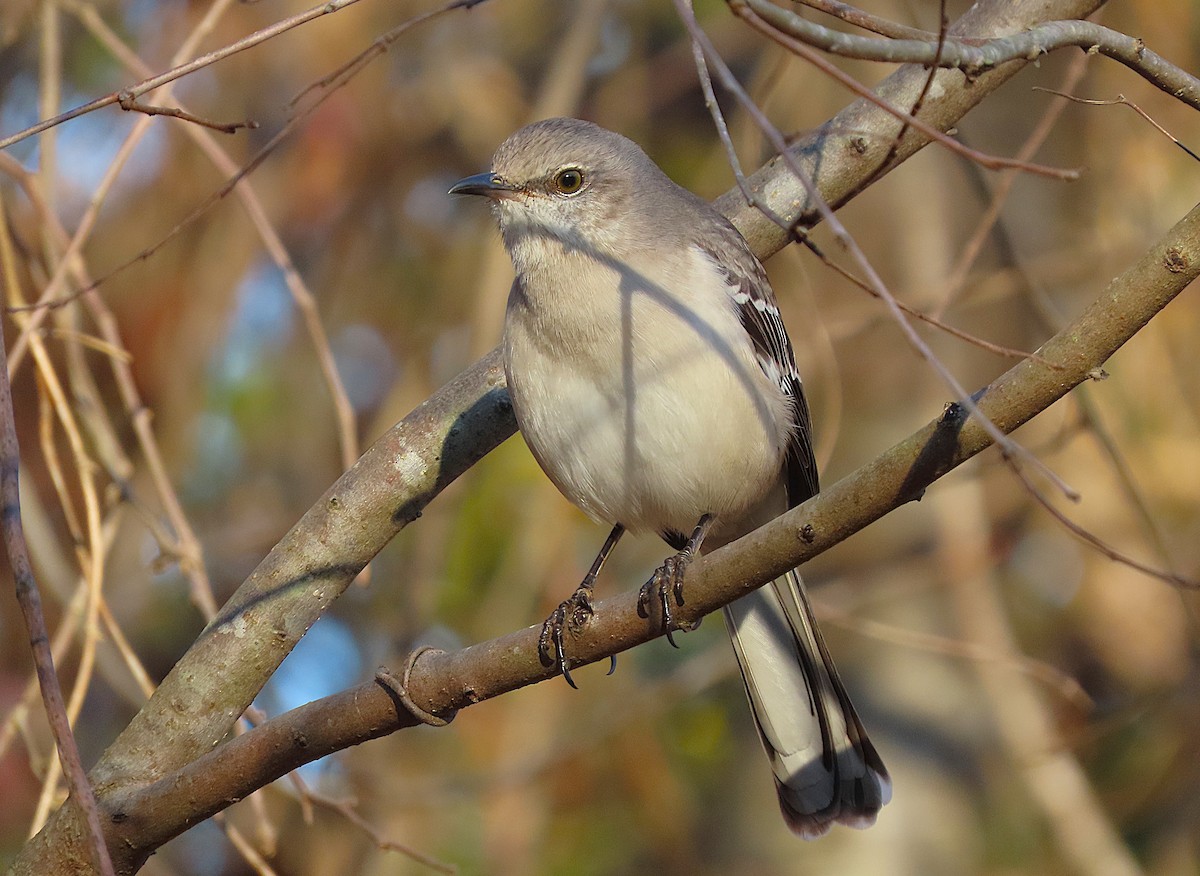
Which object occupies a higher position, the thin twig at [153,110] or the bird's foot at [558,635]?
the thin twig at [153,110]

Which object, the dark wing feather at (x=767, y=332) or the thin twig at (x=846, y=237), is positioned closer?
the thin twig at (x=846, y=237)

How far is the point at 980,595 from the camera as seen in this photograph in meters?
6.70

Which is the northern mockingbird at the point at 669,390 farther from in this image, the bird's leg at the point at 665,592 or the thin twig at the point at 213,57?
the thin twig at the point at 213,57

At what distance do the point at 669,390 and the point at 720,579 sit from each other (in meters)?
1.09

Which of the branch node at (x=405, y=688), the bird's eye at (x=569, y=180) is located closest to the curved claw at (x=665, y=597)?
the branch node at (x=405, y=688)

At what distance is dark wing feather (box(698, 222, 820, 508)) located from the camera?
4.28 metres

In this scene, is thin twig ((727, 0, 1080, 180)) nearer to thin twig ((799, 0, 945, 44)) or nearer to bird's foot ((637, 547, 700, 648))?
thin twig ((799, 0, 945, 44))

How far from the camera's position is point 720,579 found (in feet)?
9.59

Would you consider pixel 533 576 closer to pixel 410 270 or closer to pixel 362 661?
pixel 362 661

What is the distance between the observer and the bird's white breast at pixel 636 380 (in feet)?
12.9

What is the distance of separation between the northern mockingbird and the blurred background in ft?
4.90

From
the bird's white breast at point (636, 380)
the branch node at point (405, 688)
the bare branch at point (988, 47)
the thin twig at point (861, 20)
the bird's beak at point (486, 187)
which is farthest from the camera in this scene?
the bird's beak at point (486, 187)

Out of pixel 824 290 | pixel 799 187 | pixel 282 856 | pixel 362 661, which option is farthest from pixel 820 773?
pixel 824 290

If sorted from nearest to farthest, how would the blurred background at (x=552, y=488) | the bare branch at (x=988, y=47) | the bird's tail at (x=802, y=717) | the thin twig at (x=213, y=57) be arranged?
1. the bare branch at (x=988, y=47)
2. the thin twig at (x=213, y=57)
3. the bird's tail at (x=802, y=717)
4. the blurred background at (x=552, y=488)
